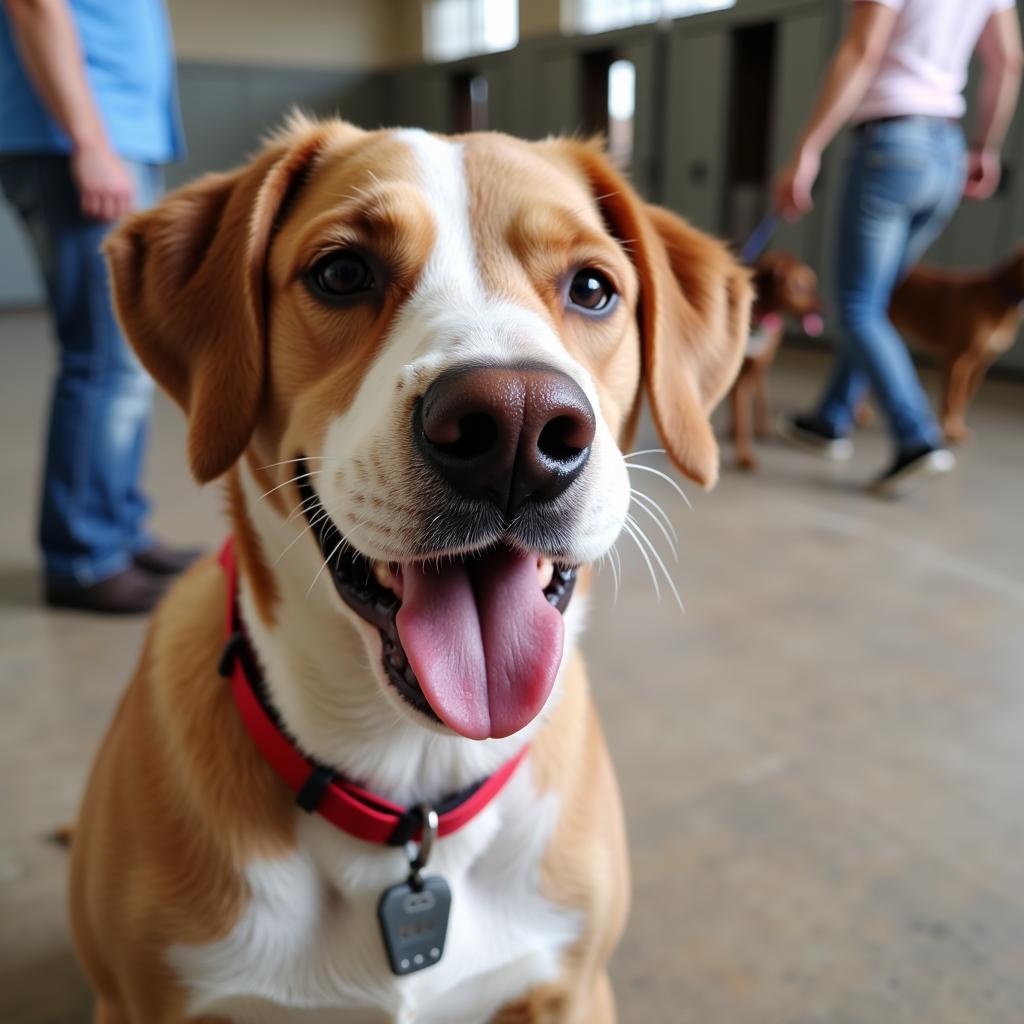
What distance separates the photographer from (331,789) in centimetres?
93

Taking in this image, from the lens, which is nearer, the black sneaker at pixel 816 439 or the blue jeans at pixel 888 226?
the blue jeans at pixel 888 226

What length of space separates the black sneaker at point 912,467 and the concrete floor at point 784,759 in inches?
6.1

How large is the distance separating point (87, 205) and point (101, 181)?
0.07 meters

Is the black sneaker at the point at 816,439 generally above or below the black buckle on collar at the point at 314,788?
below

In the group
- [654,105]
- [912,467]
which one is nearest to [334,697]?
[912,467]

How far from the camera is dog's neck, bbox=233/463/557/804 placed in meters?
0.96

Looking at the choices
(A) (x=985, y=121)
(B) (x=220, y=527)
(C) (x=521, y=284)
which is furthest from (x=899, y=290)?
(C) (x=521, y=284)

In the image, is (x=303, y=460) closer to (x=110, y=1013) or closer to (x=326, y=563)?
(x=326, y=563)

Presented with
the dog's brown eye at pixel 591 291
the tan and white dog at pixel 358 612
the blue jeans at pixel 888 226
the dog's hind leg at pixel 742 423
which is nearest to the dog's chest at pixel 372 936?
the tan and white dog at pixel 358 612

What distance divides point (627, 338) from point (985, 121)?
3209 mm

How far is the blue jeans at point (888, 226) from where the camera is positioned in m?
3.23

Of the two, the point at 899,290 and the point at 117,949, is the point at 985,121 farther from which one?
the point at 117,949

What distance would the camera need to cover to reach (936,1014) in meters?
1.32

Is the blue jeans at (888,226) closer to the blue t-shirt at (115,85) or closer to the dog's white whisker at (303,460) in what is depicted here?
the blue t-shirt at (115,85)
